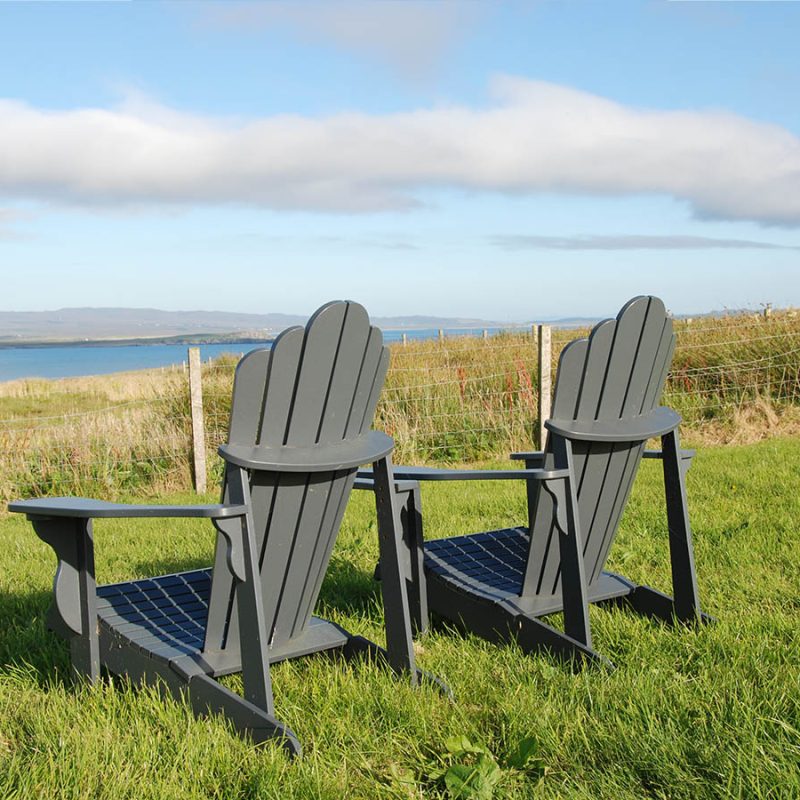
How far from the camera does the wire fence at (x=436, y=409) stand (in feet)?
27.3

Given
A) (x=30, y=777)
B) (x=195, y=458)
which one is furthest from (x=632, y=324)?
(x=195, y=458)

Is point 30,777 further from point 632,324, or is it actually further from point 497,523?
point 497,523

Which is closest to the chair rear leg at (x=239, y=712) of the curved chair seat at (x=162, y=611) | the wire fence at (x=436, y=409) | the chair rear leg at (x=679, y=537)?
the curved chair seat at (x=162, y=611)

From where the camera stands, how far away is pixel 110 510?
100 inches

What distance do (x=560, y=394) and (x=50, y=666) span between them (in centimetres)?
221

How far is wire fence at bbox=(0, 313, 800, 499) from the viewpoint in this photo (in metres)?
8.34

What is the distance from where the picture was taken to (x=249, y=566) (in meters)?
2.45

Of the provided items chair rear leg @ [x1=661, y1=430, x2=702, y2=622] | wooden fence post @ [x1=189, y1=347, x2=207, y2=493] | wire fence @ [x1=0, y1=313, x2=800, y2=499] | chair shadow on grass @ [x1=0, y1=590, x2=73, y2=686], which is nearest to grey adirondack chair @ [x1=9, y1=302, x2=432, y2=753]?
chair shadow on grass @ [x1=0, y1=590, x2=73, y2=686]

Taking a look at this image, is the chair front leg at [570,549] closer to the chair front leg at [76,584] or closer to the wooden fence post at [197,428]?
the chair front leg at [76,584]

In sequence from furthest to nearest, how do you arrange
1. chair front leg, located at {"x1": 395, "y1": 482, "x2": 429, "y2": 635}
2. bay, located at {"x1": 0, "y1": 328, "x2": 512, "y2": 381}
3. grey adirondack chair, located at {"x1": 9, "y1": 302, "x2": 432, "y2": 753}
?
bay, located at {"x1": 0, "y1": 328, "x2": 512, "y2": 381}
chair front leg, located at {"x1": 395, "y1": 482, "x2": 429, "y2": 635}
grey adirondack chair, located at {"x1": 9, "y1": 302, "x2": 432, "y2": 753}

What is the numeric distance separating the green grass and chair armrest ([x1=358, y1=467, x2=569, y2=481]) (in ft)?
2.15

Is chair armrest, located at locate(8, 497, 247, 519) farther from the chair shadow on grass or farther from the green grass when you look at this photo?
the green grass

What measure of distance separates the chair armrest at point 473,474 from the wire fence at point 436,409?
18.3ft

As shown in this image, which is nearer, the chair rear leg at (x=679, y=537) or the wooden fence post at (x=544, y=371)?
the chair rear leg at (x=679, y=537)
